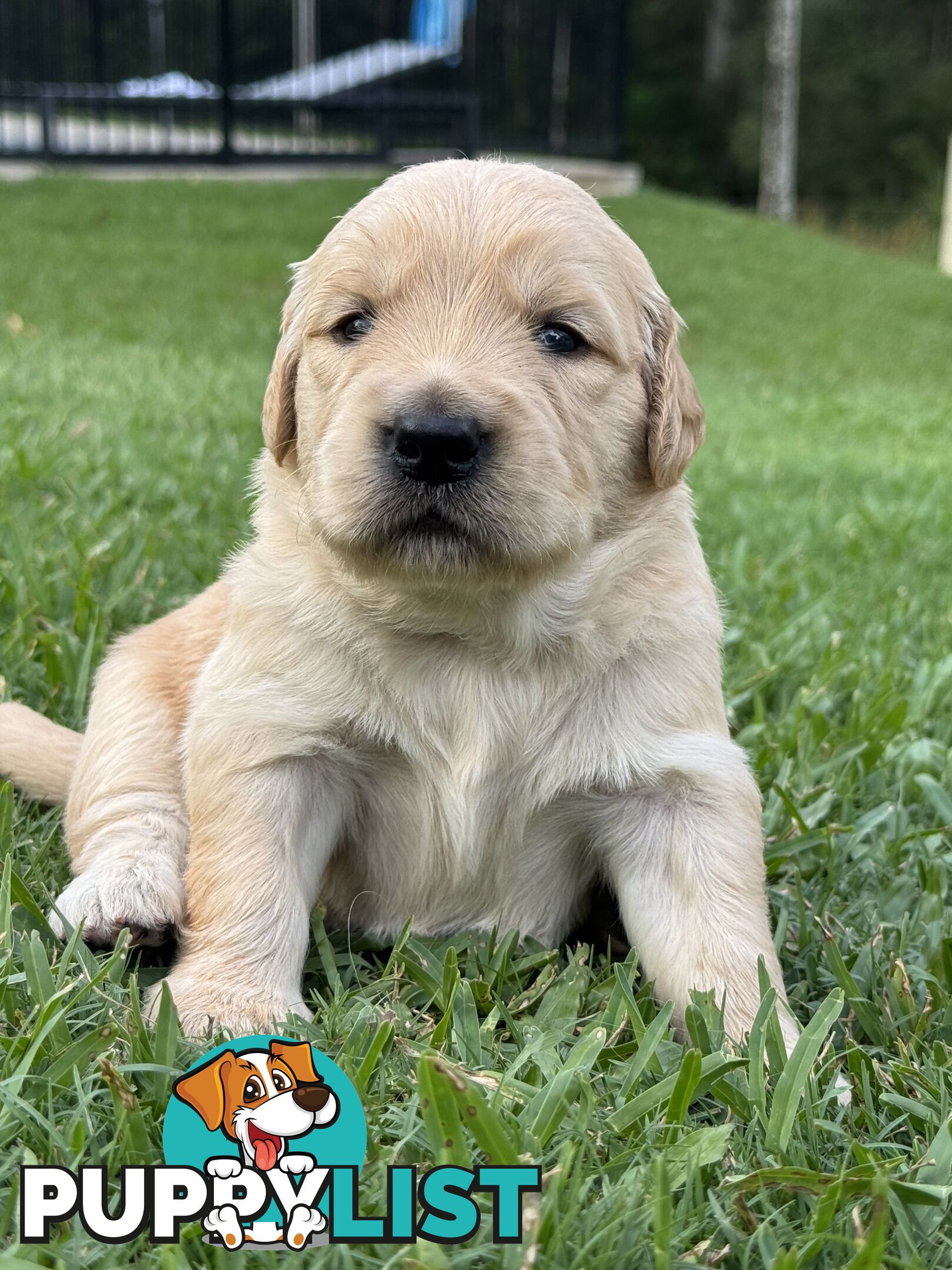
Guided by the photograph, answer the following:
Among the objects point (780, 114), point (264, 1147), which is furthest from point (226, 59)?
point (264, 1147)

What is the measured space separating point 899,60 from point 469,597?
129ft

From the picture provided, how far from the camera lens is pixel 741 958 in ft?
7.79

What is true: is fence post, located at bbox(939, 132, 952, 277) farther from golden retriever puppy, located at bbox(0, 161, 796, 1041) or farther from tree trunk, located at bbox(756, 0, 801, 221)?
golden retriever puppy, located at bbox(0, 161, 796, 1041)

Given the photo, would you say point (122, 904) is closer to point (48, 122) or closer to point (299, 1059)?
point (299, 1059)

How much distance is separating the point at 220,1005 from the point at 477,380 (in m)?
1.17

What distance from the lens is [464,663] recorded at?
8.31 ft

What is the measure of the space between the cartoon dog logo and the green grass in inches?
2.4

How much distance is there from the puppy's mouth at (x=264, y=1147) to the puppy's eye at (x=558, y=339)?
4.93 feet

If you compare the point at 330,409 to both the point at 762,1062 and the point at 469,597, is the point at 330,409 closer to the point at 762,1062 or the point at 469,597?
the point at 469,597

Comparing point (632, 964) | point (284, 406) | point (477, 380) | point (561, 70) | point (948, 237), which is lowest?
point (948, 237)

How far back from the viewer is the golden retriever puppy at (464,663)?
232 centimetres

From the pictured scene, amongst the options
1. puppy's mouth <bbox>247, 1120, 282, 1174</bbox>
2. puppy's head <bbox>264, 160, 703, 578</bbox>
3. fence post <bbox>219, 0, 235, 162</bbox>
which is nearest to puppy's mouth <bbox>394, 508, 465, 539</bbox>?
puppy's head <bbox>264, 160, 703, 578</bbox>

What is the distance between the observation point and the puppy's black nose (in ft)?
7.25

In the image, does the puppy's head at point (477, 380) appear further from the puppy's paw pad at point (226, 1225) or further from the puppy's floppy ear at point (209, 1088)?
the puppy's paw pad at point (226, 1225)
